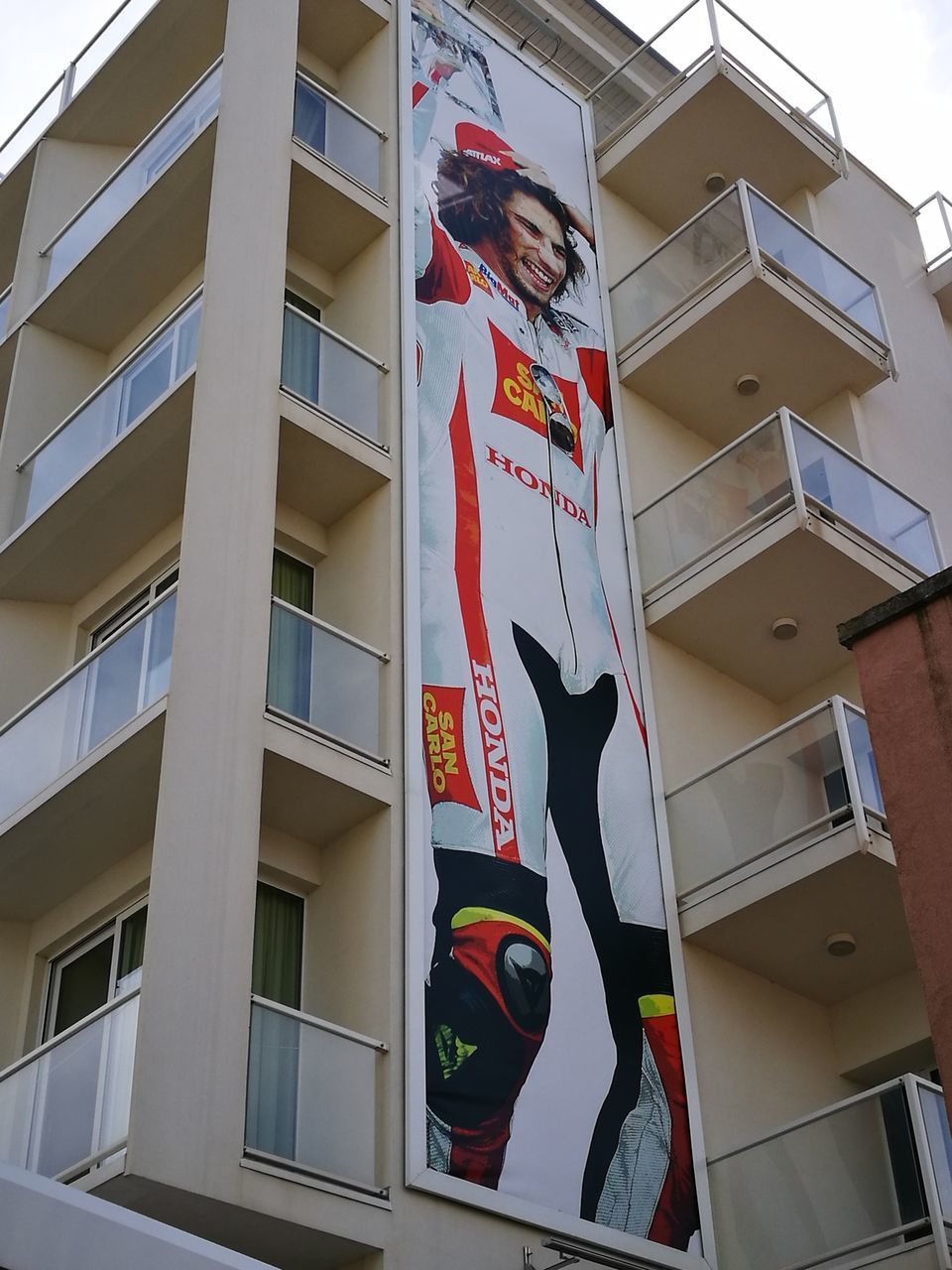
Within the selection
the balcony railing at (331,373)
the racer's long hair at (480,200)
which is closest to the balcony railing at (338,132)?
the racer's long hair at (480,200)

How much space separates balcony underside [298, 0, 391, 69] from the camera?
20125 millimetres

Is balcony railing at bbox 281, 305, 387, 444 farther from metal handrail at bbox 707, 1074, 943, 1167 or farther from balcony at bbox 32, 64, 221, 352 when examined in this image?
metal handrail at bbox 707, 1074, 943, 1167

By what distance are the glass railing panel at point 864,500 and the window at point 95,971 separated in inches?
337

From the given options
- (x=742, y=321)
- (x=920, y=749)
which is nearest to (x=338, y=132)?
(x=742, y=321)

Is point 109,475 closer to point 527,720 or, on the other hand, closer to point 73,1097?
point 527,720

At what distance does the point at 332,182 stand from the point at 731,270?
5.20 m

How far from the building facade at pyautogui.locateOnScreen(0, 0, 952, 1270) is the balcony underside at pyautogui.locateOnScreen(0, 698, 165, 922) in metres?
0.04

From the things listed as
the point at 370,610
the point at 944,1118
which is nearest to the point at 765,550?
the point at 370,610

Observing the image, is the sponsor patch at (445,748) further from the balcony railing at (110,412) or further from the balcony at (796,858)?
the balcony railing at (110,412)

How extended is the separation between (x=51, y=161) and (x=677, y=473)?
9.66 meters

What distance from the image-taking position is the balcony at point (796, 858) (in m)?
15.1

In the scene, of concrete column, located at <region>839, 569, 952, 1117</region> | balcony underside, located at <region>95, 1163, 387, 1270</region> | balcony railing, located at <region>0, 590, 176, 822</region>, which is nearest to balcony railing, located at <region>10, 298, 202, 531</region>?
balcony railing, located at <region>0, 590, 176, 822</region>

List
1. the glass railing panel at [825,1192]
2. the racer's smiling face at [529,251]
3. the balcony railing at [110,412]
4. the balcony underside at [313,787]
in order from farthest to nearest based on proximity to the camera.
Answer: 1. the racer's smiling face at [529,251]
2. the balcony railing at [110,412]
3. the balcony underside at [313,787]
4. the glass railing panel at [825,1192]

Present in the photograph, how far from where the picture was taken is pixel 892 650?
33.4 ft
